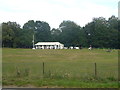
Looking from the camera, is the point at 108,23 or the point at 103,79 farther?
the point at 108,23

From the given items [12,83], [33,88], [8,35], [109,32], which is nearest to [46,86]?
[33,88]

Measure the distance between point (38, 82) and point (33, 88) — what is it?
44.8 inches

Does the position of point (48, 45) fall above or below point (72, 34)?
below

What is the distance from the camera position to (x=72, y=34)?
388 feet

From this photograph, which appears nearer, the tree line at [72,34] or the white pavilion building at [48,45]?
the tree line at [72,34]

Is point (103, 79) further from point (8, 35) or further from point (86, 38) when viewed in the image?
point (86, 38)

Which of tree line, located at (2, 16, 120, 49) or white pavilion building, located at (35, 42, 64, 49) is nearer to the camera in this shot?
tree line, located at (2, 16, 120, 49)

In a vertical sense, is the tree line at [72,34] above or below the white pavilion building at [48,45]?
above

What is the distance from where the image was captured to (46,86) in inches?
456

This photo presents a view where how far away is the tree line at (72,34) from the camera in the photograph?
105562mm

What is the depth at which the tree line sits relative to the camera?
10556 cm

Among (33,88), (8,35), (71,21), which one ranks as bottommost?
(33,88)

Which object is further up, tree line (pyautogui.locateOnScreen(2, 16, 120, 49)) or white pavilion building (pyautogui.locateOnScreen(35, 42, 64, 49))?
tree line (pyautogui.locateOnScreen(2, 16, 120, 49))

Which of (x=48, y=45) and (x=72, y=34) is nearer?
(x=72, y=34)
